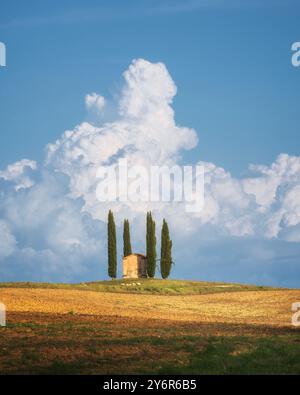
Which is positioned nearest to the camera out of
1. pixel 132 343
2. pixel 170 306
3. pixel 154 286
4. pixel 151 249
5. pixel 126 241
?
pixel 132 343

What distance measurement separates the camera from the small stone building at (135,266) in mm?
98250

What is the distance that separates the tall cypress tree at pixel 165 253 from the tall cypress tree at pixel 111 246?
700 centimetres

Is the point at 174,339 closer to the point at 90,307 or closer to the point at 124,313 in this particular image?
the point at 124,313

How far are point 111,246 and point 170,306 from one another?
37.8 m

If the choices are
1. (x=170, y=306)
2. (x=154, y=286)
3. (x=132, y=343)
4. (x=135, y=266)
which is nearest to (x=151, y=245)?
(x=135, y=266)

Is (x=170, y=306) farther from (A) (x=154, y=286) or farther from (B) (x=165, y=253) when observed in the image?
(B) (x=165, y=253)

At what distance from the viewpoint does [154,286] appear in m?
85.3

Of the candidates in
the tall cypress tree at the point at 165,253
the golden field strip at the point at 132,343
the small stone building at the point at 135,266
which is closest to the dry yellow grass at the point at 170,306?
the golden field strip at the point at 132,343

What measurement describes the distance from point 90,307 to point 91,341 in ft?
77.4

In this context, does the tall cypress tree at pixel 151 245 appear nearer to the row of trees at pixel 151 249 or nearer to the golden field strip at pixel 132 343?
the row of trees at pixel 151 249

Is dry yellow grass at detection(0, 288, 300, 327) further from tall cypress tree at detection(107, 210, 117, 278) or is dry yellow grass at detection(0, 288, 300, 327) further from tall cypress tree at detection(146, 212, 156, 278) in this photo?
tall cypress tree at detection(107, 210, 117, 278)

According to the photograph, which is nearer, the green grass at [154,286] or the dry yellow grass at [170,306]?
the dry yellow grass at [170,306]

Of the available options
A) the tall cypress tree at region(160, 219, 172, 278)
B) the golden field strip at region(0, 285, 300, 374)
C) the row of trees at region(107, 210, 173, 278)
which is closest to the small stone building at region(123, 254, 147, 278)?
the row of trees at region(107, 210, 173, 278)
